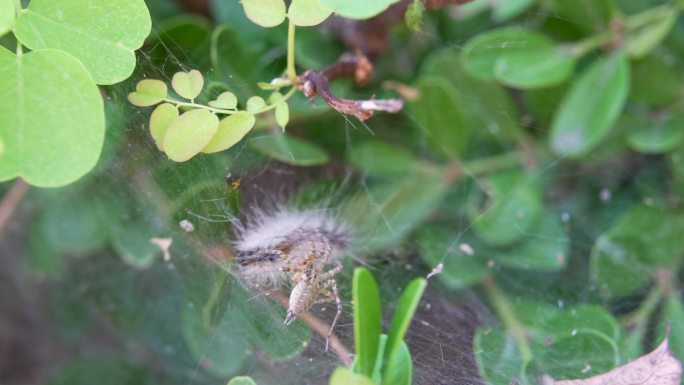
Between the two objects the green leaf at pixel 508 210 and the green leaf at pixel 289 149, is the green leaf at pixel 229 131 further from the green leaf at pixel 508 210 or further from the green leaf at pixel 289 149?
the green leaf at pixel 508 210

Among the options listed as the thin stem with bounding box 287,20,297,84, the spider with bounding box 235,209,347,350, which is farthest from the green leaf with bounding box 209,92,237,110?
the spider with bounding box 235,209,347,350

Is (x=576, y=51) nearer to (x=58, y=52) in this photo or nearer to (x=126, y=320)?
(x=58, y=52)

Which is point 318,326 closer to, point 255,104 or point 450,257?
point 255,104

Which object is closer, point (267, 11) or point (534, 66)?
point (267, 11)

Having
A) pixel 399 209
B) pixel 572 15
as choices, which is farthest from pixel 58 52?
pixel 572 15

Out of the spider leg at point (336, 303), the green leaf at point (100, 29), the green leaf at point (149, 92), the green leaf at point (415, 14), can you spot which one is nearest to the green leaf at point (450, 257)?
the spider leg at point (336, 303)

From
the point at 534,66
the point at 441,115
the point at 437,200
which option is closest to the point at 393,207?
the point at 437,200
